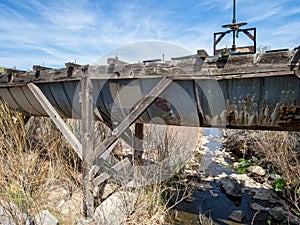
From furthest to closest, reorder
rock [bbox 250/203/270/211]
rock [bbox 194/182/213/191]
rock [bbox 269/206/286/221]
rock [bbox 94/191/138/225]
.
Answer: rock [bbox 194/182/213/191] → rock [bbox 250/203/270/211] → rock [bbox 269/206/286/221] → rock [bbox 94/191/138/225]

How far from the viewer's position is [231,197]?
14.1 ft

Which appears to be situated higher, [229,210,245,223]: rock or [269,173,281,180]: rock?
[269,173,281,180]: rock

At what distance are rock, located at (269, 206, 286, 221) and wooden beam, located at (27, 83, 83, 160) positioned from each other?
318 cm

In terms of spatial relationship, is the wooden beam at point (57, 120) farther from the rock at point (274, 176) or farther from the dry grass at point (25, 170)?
the rock at point (274, 176)

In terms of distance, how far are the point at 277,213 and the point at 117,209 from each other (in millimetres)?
2598

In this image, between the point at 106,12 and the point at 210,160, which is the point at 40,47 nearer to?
the point at 106,12

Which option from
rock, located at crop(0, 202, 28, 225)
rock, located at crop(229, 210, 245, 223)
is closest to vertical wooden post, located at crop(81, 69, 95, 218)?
rock, located at crop(0, 202, 28, 225)

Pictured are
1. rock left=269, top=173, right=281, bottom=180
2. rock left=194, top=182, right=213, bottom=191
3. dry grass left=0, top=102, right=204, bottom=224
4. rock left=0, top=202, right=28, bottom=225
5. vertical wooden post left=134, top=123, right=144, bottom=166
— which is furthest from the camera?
rock left=269, top=173, right=281, bottom=180

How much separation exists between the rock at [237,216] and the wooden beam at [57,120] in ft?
8.47

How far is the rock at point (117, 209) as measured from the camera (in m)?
2.72

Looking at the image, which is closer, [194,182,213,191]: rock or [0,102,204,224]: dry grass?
[0,102,204,224]: dry grass

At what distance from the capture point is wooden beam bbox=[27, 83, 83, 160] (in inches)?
117

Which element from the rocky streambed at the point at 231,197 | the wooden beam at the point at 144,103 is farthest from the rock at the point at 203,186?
the wooden beam at the point at 144,103

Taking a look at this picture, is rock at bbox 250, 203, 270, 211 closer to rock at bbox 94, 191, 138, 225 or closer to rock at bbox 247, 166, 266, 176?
rock at bbox 247, 166, 266, 176
